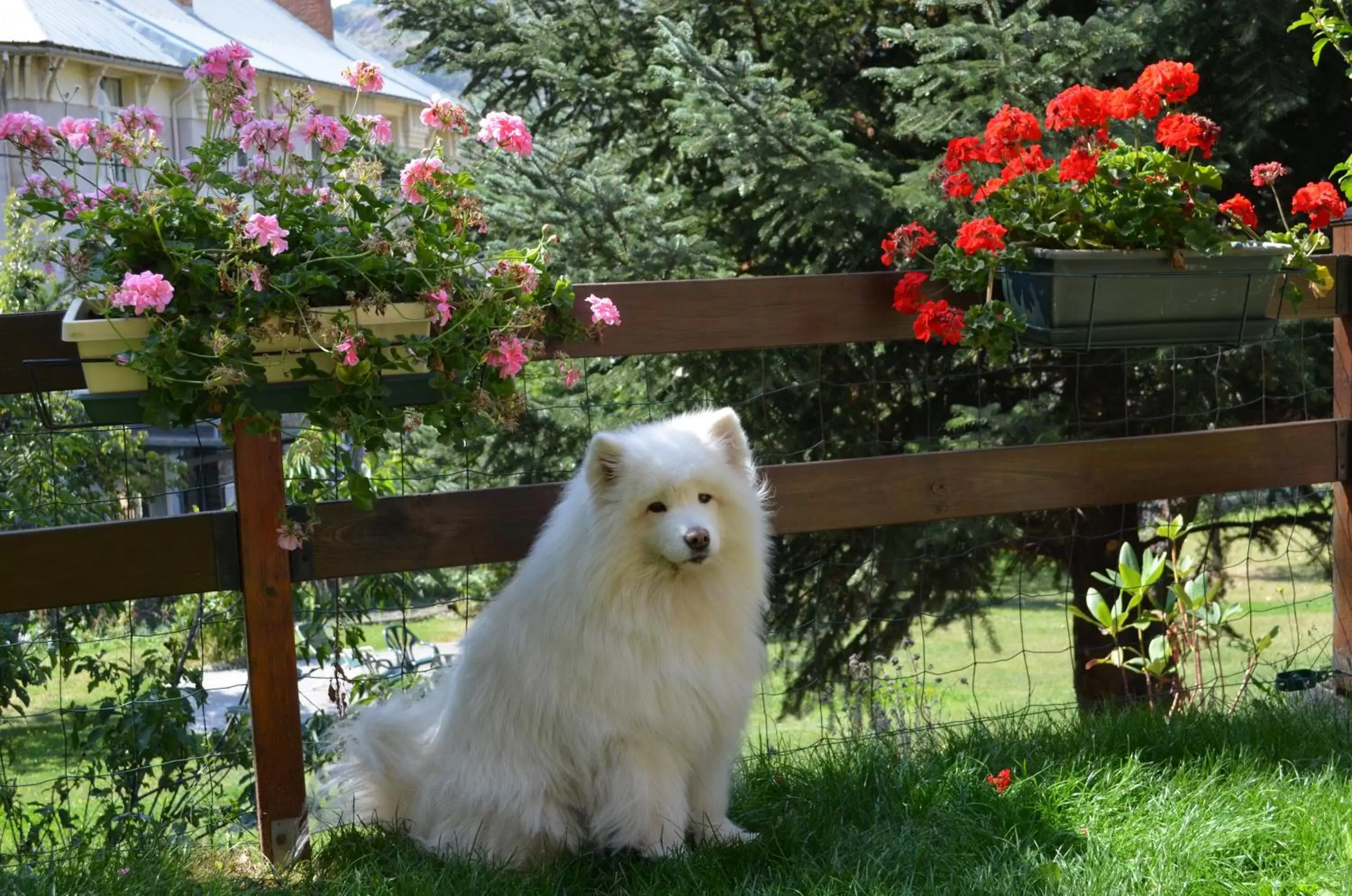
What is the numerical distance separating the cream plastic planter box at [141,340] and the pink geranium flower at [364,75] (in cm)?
56

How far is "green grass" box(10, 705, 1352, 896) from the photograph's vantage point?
2818 millimetres

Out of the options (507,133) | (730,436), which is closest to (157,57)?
(507,133)

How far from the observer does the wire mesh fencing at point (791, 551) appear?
13.5 ft

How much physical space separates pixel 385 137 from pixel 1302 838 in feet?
8.94

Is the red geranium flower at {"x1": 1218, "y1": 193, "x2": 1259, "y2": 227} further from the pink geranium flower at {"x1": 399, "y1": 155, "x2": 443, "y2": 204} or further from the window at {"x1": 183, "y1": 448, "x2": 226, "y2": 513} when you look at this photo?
the window at {"x1": 183, "y1": 448, "x2": 226, "y2": 513}

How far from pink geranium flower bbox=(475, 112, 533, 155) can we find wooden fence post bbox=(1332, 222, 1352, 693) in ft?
9.16

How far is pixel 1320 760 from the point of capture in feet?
11.3

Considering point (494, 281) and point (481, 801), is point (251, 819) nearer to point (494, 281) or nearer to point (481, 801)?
point (481, 801)

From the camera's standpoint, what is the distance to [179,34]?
21.6 m

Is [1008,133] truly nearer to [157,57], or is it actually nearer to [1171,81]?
[1171,81]

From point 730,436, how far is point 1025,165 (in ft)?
3.77

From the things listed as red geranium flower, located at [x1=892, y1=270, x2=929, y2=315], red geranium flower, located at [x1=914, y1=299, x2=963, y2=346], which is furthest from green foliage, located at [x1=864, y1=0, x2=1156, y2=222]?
red geranium flower, located at [x1=914, y1=299, x2=963, y2=346]

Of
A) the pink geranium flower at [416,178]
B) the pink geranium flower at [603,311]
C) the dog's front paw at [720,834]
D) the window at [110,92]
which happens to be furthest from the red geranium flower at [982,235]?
the window at [110,92]

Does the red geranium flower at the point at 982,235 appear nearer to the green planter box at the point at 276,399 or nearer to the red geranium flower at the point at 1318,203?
the red geranium flower at the point at 1318,203
